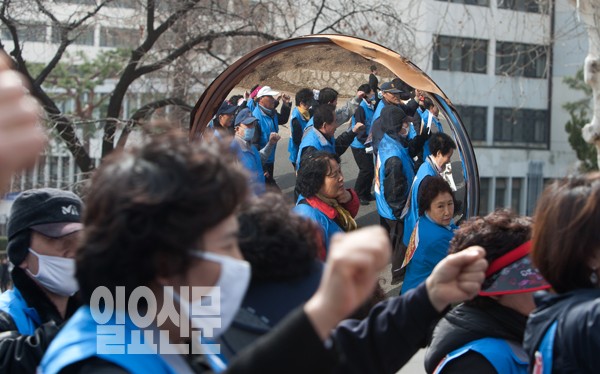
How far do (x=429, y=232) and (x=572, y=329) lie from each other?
2.98 ft

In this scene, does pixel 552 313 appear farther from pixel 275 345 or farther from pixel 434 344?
pixel 275 345

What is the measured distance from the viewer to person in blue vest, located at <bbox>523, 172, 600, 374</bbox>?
2287 mm

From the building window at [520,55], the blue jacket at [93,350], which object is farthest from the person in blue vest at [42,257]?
the building window at [520,55]

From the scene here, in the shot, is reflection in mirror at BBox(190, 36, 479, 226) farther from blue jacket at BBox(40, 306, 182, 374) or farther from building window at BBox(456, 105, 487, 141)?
building window at BBox(456, 105, 487, 141)

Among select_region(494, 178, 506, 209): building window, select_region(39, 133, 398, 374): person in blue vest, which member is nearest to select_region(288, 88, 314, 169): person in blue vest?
select_region(39, 133, 398, 374): person in blue vest

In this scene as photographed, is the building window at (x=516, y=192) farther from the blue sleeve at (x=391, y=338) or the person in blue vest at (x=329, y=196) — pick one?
the blue sleeve at (x=391, y=338)

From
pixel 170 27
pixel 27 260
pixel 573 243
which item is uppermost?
pixel 170 27

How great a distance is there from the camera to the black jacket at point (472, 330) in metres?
Result: 2.83

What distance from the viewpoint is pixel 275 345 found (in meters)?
1.52

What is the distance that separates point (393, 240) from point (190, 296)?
143 cm

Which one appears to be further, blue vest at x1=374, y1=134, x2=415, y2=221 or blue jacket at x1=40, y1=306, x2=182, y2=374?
blue vest at x1=374, y1=134, x2=415, y2=221

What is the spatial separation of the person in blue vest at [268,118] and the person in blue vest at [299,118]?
4 centimetres

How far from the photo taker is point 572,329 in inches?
90.4

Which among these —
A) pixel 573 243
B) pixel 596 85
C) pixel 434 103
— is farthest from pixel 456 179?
pixel 596 85
